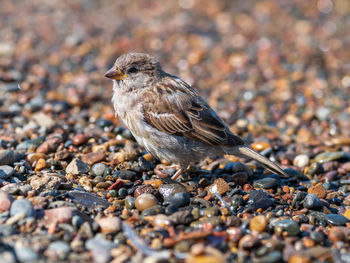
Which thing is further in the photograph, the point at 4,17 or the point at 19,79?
the point at 4,17

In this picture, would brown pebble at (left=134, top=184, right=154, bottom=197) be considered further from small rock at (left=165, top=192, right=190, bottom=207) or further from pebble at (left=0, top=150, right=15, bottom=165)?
pebble at (left=0, top=150, right=15, bottom=165)

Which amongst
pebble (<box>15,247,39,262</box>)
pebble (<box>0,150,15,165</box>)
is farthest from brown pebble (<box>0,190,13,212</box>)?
pebble (<box>0,150,15,165</box>)

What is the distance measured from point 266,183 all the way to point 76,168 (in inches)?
82.6

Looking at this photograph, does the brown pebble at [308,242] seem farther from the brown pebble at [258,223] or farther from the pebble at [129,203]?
the pebble at [129,203]

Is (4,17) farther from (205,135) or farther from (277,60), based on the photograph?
(205,135)

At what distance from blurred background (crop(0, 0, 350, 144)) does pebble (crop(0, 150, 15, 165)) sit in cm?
156

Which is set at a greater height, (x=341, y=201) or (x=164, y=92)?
(x=164, y=92)

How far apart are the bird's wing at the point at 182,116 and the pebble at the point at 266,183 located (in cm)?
49

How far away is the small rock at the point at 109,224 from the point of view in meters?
3.48

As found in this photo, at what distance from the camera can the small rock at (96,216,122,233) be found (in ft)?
11.4

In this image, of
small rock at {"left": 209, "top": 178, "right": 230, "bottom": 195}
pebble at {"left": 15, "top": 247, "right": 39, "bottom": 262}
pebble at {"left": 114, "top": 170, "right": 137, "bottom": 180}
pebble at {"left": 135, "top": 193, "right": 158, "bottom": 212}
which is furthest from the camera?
pebble at {"left": 114, "top": 170, "right": 137, "bottom": 180}

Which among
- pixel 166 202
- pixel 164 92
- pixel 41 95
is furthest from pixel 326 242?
pixel 41 95

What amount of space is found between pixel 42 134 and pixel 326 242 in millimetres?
3728

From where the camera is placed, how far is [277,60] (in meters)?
8.57
